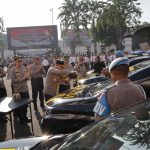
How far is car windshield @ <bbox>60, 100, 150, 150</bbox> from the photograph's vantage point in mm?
2633

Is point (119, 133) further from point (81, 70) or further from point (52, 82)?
point (81, 70)

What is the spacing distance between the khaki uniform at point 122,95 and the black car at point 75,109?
103 cm

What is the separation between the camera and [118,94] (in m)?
4.17

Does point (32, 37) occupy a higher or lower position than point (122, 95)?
higher

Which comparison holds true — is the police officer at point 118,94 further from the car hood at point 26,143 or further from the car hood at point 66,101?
the car hood at point 66,101

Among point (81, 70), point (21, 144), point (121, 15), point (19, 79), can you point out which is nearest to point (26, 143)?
point (21, 144)

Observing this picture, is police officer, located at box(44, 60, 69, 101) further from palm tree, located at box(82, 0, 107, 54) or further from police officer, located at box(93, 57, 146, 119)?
palm tree, located at box(82, 0, 107, 54)

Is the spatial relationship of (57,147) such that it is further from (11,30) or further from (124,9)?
(11,30)

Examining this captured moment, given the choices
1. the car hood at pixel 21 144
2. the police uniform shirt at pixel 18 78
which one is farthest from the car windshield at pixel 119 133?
the police uniform shirt at pixel 18 78

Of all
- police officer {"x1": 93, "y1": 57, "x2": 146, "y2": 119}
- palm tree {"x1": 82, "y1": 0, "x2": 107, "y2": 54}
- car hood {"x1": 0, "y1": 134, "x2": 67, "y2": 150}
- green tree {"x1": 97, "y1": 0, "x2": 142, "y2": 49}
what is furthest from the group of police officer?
palm tree {"x1": 82, "y1": 0, "x2": 107, "y2": 54}

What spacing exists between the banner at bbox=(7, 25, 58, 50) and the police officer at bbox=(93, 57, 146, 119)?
54.8 m

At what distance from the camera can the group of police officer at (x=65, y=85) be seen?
4.17m

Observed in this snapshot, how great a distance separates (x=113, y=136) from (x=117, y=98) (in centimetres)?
123

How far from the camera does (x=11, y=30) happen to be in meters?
60.2
